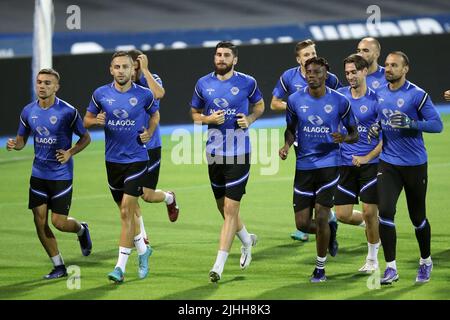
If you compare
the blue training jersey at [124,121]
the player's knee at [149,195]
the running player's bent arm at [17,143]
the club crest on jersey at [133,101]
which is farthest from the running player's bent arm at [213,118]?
the player's knee at [149,195]

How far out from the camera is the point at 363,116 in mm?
12930

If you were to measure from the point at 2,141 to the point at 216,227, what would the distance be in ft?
32.2

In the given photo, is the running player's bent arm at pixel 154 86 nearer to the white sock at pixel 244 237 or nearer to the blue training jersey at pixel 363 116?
the white sock at pixel 244 237

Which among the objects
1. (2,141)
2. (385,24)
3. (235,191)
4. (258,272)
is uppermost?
(385,24)

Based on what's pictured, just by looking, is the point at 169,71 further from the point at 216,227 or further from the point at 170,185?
the point at 216,227

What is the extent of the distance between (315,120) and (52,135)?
276cm

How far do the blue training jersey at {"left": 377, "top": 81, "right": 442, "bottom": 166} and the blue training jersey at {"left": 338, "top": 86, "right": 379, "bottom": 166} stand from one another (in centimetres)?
104

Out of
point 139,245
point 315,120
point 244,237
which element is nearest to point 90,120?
point 139,245

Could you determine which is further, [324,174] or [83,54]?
[83,54]

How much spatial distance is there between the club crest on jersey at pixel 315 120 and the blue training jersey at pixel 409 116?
0.61 meters

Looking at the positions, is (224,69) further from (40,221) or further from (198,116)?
(40,221)

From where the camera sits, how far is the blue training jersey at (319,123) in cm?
1196

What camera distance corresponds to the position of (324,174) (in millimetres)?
12008

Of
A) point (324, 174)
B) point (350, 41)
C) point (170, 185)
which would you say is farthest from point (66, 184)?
point (350, 41)
